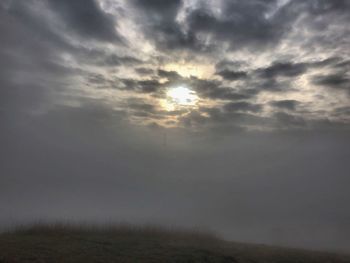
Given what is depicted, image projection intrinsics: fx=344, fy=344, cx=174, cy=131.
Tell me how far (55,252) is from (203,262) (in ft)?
21.4

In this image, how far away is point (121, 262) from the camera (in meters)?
14.2

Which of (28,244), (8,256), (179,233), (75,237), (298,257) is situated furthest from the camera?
(179,233)

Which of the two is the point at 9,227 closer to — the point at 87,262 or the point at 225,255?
the point at 87,262

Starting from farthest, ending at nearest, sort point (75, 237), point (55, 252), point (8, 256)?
point (75, 237)
point (55, 252)
point (8, 256)

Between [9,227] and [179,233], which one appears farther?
[179,233]

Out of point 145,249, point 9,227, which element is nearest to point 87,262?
point 145,249

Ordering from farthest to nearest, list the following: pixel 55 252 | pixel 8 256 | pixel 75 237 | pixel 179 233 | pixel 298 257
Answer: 1. pixel 179 233
2. pixel 75 237
3. pixel 298 257
4. pixel 55 252
5. pixel 8 256

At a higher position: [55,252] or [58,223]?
[58,223]

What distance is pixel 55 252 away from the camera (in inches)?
595

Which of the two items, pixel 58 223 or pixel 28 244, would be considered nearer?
pixel 28 244

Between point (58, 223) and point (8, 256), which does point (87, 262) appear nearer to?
point (8, 256)

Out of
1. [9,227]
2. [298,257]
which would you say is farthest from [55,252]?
[298,257]

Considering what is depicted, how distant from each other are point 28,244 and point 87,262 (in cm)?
460

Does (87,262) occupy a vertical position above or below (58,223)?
below
